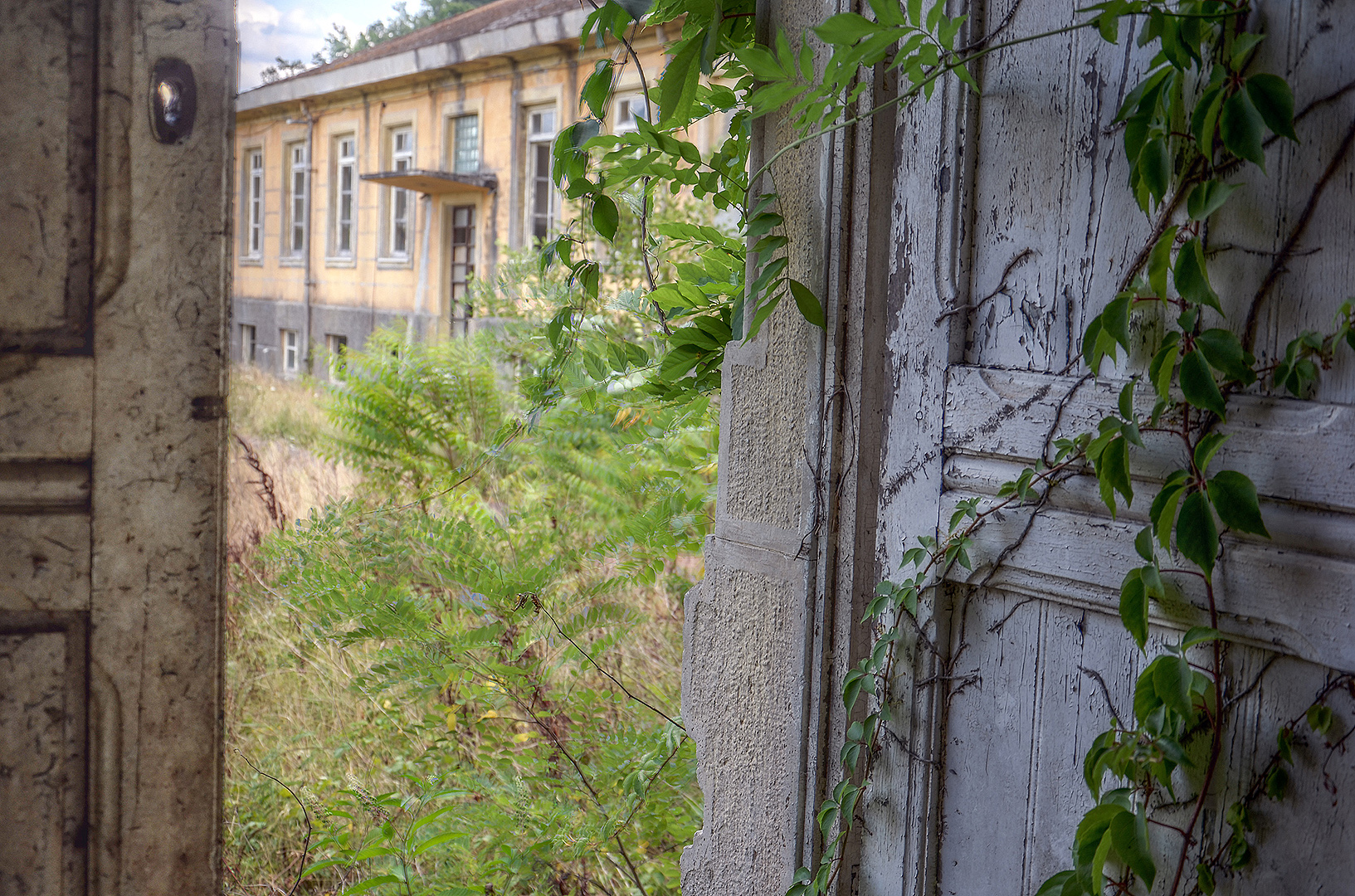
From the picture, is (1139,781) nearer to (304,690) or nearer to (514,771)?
(514,771)

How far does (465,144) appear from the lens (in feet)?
48.6

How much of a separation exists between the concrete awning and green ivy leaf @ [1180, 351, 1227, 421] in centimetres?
1356

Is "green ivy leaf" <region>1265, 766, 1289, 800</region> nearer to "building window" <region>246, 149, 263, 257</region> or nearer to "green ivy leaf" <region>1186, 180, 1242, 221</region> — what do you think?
"green ivy leaf" <region>1186, 180, 1242, 221</region>

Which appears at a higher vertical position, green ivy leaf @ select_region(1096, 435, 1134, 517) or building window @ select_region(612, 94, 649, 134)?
building window @ select_region(612, 94, 649, 134)

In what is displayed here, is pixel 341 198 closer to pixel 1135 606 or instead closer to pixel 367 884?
pixel 367 884

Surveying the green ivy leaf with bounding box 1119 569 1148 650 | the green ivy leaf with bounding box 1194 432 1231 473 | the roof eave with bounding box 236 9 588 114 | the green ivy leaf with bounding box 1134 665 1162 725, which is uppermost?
the roof eave with bounding box 236 9 588 114

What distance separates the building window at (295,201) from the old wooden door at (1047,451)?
18.9 metres

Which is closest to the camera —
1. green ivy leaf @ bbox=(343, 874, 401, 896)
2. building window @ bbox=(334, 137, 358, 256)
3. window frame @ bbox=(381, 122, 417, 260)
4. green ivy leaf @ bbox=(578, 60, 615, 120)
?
green ivy leaf @ bbox=(578, 60, 615, 120)

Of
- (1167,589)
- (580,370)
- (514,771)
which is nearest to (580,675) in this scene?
(514,771)

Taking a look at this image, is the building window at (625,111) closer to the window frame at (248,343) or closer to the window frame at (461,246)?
the window frame at (461,246)

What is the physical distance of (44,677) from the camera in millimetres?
1718

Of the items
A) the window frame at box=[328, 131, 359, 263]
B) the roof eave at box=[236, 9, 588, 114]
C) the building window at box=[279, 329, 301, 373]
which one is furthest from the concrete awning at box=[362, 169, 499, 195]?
the building window at box=[279, 329, 301, 373]

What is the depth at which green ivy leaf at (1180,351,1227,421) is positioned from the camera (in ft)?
3.86

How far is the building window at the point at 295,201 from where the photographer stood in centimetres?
1869
